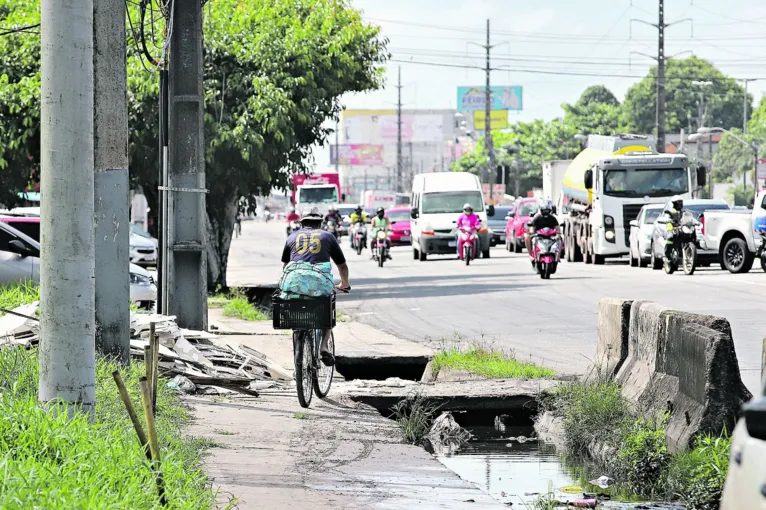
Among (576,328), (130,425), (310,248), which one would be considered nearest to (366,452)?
(130,425)

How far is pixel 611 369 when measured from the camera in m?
11.0

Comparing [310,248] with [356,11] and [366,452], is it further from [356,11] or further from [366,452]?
[356,11]

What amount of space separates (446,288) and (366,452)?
19046mm

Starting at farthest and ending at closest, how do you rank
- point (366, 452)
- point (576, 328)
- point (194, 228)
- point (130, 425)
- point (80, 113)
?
point (576, 328) < point (194, 228) < point (366, 452) < point (130, 425) < point (80, 113)

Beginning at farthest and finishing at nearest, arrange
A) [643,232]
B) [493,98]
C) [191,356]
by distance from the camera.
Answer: [493,98], [643,232], [191,356]

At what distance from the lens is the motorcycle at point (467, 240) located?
39.3 m

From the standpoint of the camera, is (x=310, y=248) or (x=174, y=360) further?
(x=174, y=360)

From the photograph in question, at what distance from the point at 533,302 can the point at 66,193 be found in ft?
55.3

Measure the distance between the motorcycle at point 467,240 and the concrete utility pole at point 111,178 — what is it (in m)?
27.5

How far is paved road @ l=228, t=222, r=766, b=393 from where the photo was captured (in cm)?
1678

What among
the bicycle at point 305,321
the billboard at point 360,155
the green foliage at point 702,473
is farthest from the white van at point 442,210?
the billboard at point 360,155

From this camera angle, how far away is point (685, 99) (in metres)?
140

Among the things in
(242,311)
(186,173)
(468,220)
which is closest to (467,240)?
(468,220)

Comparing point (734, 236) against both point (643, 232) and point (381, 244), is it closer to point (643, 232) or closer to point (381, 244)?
point (643, 232)
